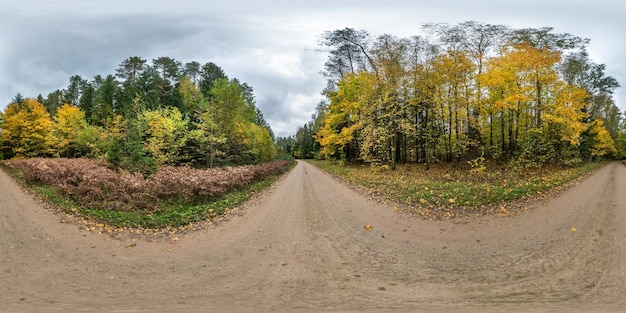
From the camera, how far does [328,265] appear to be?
5.65 m

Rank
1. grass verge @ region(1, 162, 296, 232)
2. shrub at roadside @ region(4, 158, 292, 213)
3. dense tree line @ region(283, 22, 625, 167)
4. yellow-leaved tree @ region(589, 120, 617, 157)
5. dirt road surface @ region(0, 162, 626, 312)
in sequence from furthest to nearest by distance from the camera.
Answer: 1. yellow-leaved tree @ region(589, 120, 617, 157)
2. dense tree line @ region(283, 22, 625, 167)
3. shrub at roadside @ region(4, 158, 292, 213)
4. grass verge @ region(1, 162, 296, 232)
5. dirt road surface @ region(0, 162, 626, 312)

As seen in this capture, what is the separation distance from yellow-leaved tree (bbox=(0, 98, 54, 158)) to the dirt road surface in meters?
35.4

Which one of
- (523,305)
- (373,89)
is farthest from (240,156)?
(523,305)

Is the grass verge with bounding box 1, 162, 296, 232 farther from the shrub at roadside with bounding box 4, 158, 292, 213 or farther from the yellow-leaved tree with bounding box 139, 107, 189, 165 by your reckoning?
the yellow-leaved tree with bounding box 139, 107, 189, 165

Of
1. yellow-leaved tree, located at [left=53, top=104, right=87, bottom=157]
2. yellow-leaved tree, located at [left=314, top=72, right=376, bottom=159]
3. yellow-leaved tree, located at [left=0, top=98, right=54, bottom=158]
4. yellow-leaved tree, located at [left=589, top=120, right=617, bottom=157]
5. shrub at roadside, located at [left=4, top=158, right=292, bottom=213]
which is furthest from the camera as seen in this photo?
yellow-leaved tree, located at [left=0, top=98, right=54, bottom=158]

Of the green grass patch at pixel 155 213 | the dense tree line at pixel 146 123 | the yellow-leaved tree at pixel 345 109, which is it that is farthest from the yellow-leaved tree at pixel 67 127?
the green grass patch at pixel 155 213

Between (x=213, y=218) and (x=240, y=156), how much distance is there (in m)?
19.7

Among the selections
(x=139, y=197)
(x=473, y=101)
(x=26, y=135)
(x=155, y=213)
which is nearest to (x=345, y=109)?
(x=473, y=101)

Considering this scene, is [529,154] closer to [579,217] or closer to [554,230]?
[579,217]

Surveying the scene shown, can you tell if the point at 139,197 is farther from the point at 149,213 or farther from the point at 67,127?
the point at 67,127

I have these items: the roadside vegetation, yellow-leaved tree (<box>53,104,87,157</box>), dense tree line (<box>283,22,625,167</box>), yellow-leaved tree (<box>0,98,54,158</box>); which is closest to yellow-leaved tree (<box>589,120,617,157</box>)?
dense tree line (<box>283,22,625,167</box>)

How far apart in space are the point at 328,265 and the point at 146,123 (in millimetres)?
22419

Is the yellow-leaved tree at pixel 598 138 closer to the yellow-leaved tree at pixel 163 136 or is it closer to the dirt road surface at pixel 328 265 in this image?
the dirt road surface at pixel 328 265

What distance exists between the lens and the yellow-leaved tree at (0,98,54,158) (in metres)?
Result: 36.1
